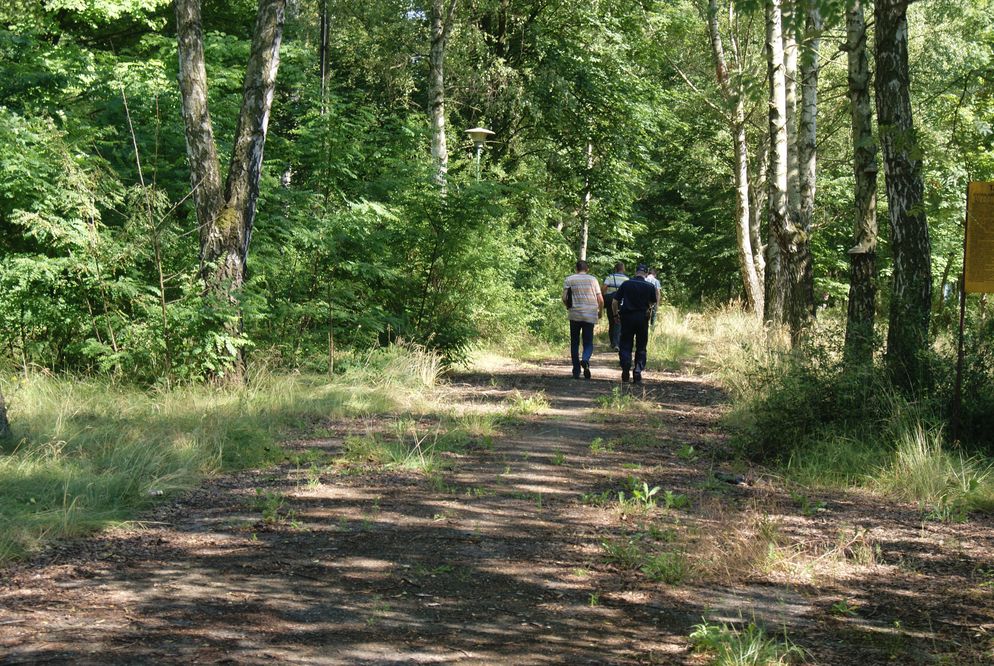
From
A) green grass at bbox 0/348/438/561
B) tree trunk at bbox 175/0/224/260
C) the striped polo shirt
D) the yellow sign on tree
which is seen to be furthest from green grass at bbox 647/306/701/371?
the yellow sign on tree

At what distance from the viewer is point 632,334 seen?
51.2 feet

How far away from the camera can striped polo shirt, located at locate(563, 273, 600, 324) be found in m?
15.9

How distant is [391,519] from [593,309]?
9.59 m

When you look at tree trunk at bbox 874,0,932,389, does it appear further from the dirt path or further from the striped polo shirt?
the striped polo shirt

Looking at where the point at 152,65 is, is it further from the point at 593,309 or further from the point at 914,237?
the point at 914,237

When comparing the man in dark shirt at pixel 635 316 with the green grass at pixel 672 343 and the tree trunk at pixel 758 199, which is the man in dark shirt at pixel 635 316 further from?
the tree trunk at pixel 758 199

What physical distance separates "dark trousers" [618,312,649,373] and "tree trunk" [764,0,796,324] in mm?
3025

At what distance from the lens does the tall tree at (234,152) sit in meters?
11.9

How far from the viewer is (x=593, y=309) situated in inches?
Answer: 626

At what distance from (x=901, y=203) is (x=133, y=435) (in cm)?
761

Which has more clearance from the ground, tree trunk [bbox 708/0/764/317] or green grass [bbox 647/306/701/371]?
tree trunk [bbox 708/0/764/317]

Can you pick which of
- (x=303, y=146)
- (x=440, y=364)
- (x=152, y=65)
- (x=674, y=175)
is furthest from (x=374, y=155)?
(x=674, y=175)

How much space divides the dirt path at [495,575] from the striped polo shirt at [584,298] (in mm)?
7403

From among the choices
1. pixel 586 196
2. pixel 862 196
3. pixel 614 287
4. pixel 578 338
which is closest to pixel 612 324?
pixel 614 287
